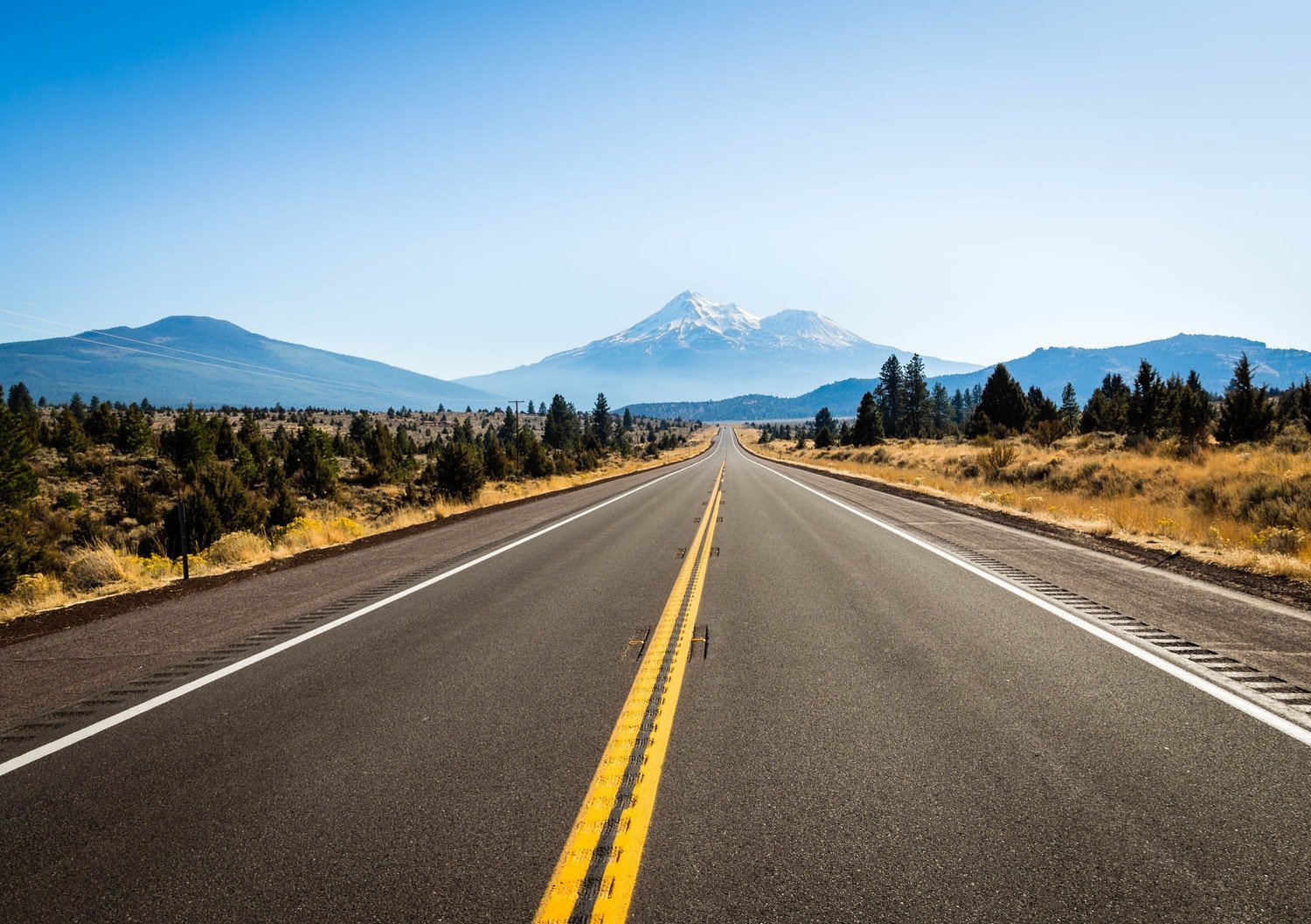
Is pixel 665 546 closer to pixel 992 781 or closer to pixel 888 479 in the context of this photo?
pixel 992 781

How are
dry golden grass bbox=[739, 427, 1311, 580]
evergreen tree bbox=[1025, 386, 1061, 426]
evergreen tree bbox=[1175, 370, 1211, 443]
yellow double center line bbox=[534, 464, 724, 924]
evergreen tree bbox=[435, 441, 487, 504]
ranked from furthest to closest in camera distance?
evergreen tree bbox=[1025, 386, 1061, 426]
evergreen tree bbox=[1175, 370, 1211, 443]
evergreen tree bbox=[435, 441, 487, 504]
dry golden grass bbox=[739, 427, 1311, 580]
yellow double center line bbox=[534, 464, 724, 924]

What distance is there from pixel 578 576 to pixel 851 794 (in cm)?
609

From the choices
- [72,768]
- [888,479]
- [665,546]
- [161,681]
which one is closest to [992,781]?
[72,768]

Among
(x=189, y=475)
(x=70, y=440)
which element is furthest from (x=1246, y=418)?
(x=70, y=440)

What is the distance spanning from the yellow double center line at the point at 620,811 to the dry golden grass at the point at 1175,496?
881 cm

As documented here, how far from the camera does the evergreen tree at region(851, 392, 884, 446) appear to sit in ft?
232

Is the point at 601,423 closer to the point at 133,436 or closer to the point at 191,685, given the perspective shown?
the point at 133,436

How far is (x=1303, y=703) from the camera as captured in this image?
159 inches

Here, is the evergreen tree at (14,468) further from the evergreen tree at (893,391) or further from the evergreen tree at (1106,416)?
the evergreen tree at (893,391)

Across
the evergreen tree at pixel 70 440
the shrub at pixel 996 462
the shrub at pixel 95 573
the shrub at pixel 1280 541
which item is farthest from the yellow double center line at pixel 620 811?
the evergreen tree at pixel 70 440

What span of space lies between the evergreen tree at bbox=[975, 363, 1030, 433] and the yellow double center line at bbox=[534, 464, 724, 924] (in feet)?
236

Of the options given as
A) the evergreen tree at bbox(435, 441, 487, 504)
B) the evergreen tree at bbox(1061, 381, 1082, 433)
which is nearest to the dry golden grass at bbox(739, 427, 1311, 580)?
the evergreen tree at bbox(435, 441, 487, 504)

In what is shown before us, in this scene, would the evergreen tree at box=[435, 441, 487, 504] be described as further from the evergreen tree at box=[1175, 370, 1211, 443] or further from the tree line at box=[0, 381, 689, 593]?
the evergreen tree at box=[1175, 370, 1211, 443]

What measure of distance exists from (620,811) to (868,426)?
241 feet
